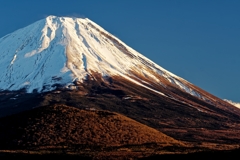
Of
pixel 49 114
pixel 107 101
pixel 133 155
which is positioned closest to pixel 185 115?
pixel 107 101

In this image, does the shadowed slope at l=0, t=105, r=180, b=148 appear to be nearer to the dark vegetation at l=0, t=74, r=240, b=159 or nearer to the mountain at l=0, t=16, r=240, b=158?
the dark vegetation at l=0, t=74, r=240, b=159

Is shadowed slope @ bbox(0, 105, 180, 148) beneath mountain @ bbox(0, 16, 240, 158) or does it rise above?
beneath

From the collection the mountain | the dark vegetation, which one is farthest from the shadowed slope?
the mountain

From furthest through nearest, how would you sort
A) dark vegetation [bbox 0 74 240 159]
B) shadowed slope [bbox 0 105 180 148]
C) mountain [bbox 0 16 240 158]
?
mountain [bbox 0 16 240 158] → shadowed slope [bbox 0 105 180 148] → dark vegetation [bbox 0 74 240 159]

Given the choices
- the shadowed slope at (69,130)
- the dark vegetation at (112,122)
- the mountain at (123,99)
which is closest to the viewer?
the dark vegetation at (112,122)

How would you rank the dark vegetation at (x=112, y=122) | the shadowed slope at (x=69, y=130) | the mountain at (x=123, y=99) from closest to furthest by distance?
the dark vegetation at (x=112, y=122) → the shadowed slope at (x=69, y=130) → the mountain at (x=123, y=99)

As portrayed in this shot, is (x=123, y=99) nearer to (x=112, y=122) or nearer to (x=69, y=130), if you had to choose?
(x=112, y=122)

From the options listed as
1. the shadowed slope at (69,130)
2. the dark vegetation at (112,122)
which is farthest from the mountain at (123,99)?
the shadowed slope at (69,130)

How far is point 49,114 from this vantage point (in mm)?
66438

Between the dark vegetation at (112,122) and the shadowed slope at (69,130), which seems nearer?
the dark vegetation at (112,122)

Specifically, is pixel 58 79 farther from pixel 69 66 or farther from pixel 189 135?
pixel 189 135

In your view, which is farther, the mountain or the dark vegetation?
the mountain

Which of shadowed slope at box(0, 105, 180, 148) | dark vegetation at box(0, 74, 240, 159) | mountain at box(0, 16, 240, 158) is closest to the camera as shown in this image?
dark vegetation at box(0, 74, 240, 159)

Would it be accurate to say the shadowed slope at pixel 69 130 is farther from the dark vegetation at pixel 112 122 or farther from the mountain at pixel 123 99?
the mountain at pixel 123 99
